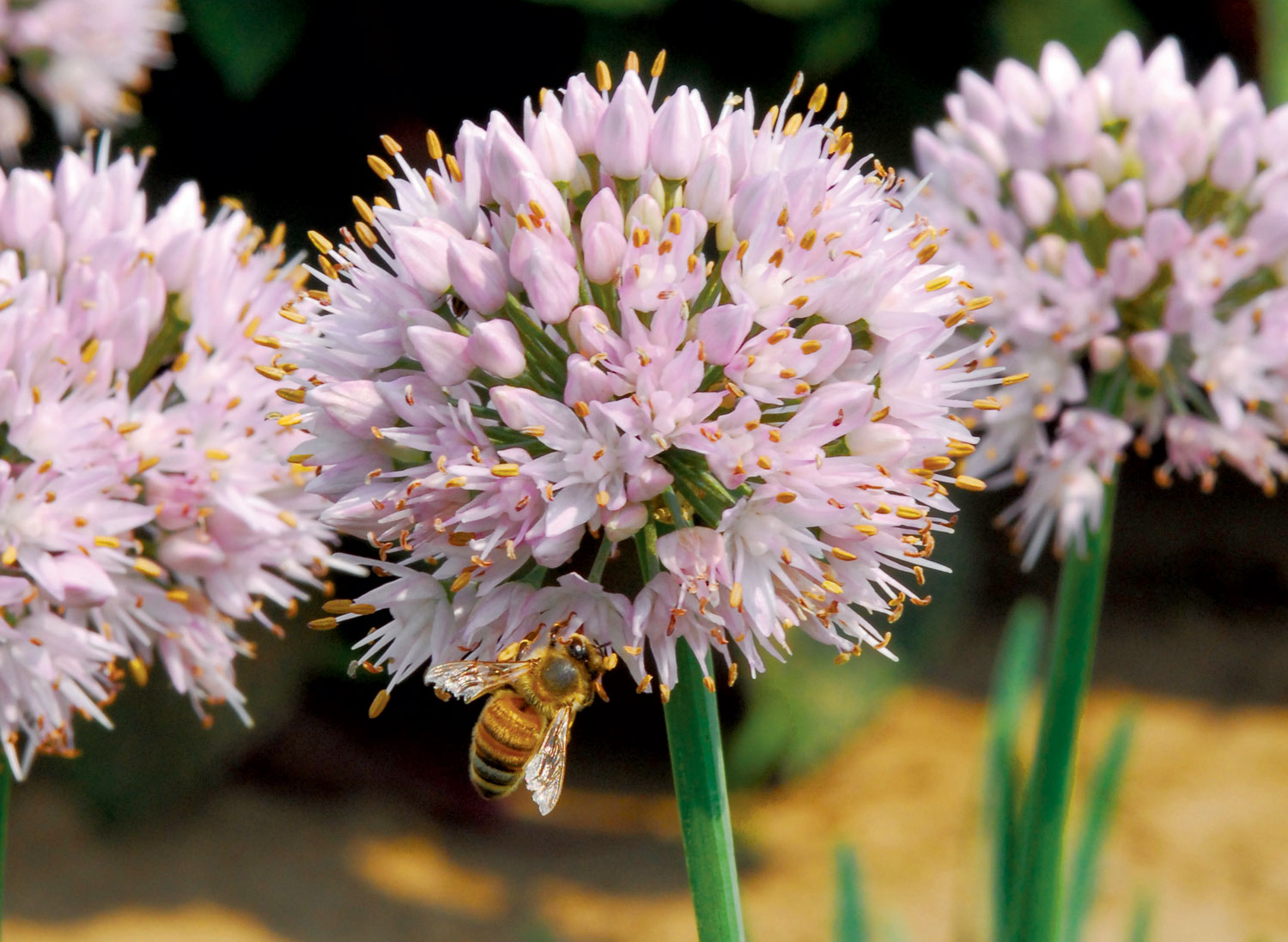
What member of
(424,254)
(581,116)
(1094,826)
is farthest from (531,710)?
(1094,826)

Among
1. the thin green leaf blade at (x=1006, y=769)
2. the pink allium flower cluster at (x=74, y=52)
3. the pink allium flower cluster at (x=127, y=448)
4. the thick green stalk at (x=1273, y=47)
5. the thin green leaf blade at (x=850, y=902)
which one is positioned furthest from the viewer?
the thick green stalk at (x=1273, y=47)

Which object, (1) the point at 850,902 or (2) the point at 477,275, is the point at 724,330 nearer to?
(2) the point at 477,275

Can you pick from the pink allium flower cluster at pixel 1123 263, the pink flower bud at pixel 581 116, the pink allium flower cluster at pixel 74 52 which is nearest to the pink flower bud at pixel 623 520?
the pink flower bud at pixel 581 116

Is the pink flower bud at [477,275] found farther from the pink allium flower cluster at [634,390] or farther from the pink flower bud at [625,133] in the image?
the pink flower bud at [625,133]

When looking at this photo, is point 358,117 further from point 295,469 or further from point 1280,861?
point 1280,861

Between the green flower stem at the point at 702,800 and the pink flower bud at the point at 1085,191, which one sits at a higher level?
the pink flower bud at the point at 1085,191

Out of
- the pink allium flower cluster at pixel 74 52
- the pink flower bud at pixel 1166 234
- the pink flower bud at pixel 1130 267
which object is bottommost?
the pink flower bud at pixel 1130 267
